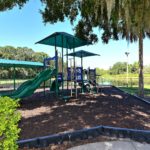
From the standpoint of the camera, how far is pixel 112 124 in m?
7.50

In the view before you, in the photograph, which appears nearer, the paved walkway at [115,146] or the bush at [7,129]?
the bush at [7,129]

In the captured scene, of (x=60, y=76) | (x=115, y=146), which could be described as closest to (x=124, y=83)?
(x=60, y=76)

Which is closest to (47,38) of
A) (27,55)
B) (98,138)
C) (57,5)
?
(57,5)

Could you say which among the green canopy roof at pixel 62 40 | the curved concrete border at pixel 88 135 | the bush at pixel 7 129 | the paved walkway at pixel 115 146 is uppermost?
the green canopy roof at pixel 62 40

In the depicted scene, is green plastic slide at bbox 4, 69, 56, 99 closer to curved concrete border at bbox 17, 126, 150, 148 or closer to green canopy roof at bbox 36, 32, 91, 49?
green canopy roof at bbox 36, 32, 91, 49

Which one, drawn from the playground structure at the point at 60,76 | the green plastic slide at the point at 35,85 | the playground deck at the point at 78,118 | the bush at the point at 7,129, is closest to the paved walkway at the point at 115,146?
the playground deck at the point at 78,118

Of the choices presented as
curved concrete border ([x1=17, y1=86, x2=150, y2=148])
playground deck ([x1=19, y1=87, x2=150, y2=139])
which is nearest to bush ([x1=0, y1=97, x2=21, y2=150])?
curved concrete border ([x1=17, y1=86, x2=150, y2=148])

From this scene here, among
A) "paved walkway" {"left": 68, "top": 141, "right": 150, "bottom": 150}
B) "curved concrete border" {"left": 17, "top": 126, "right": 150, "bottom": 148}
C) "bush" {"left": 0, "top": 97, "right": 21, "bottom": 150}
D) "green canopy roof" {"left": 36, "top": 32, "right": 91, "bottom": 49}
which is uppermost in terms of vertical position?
"green canopy roof" {"left": 36, "top": 32, "right": 91, "bottom": 49}

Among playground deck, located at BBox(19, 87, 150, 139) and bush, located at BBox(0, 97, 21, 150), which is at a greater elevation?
bush, located at BBox(0, 97, 21, 150)

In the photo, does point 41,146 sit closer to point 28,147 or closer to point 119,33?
point 28,147

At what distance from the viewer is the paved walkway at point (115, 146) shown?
582cm

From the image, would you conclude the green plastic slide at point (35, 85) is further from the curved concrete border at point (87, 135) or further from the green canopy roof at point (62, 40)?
the curved concrete border at point (87, 135)

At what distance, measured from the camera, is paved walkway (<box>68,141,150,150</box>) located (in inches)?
229

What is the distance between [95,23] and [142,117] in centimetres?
961
